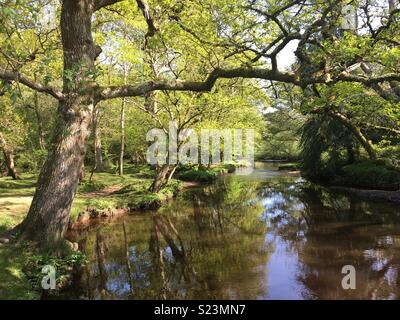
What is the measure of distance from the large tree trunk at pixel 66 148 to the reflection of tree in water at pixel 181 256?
158 cm

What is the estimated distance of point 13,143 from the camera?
61.7 ft

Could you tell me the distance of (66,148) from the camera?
7805mm

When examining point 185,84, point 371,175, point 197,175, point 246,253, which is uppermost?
point 185,84

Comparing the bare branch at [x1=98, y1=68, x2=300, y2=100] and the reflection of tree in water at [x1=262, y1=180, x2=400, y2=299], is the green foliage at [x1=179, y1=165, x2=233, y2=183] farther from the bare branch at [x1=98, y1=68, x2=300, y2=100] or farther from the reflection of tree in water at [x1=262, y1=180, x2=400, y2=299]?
the bare branch at [x1=98, y1=68, x2=300, y2=100]

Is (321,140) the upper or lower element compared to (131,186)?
upper

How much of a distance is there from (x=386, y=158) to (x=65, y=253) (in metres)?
18.0

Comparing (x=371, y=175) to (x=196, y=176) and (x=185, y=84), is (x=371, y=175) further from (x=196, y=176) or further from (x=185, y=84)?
(x=185, y=84)

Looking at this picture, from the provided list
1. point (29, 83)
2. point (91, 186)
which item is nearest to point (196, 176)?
point (91, 186)

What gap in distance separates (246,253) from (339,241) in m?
3.01

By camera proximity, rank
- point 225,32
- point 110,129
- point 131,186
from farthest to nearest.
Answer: point 110,129 → point 131,186 → point 225,32

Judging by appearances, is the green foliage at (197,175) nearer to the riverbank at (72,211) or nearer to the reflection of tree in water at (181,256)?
the riverbank at (72,211)

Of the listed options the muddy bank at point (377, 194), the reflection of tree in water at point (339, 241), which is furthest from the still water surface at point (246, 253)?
the muddy bank at point (377, 194)
